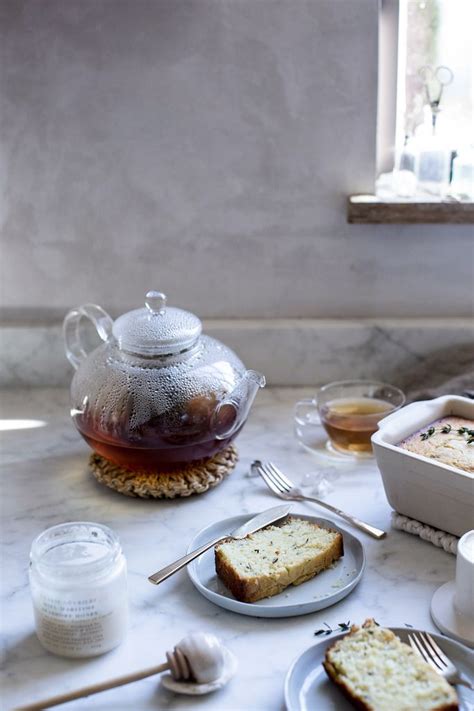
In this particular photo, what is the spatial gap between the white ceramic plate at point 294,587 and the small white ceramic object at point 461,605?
9 centimetres

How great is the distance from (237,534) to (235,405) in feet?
0.59

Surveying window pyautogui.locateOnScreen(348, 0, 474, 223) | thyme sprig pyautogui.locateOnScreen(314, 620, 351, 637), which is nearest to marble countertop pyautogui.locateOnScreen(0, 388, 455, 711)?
thyme sprig pyautogui.locateOnScreen(314, 620, 351, 637)

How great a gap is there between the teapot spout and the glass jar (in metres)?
0.28

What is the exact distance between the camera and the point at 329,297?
1.51 meters

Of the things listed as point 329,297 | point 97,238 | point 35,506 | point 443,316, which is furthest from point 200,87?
point 35,506

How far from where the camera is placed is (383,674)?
80 centimetres

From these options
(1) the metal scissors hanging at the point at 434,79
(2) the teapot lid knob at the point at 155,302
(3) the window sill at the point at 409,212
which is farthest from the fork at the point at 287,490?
(1) the metal scissors hanging at the point at 434,79

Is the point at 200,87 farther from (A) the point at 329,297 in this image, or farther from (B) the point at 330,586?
(B) the point at 330,586

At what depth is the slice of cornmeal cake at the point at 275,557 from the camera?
0.94m

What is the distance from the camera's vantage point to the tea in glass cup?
1.26 metres

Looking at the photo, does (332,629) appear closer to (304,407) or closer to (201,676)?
(201,676)

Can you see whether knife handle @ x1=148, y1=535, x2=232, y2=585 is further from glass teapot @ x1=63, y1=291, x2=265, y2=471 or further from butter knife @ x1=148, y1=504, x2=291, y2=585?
glass teapot @ x1=63, y1=291, x2=265, y2=471

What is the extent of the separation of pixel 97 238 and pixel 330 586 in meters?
0.74

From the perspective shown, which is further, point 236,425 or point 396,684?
point 236,425
